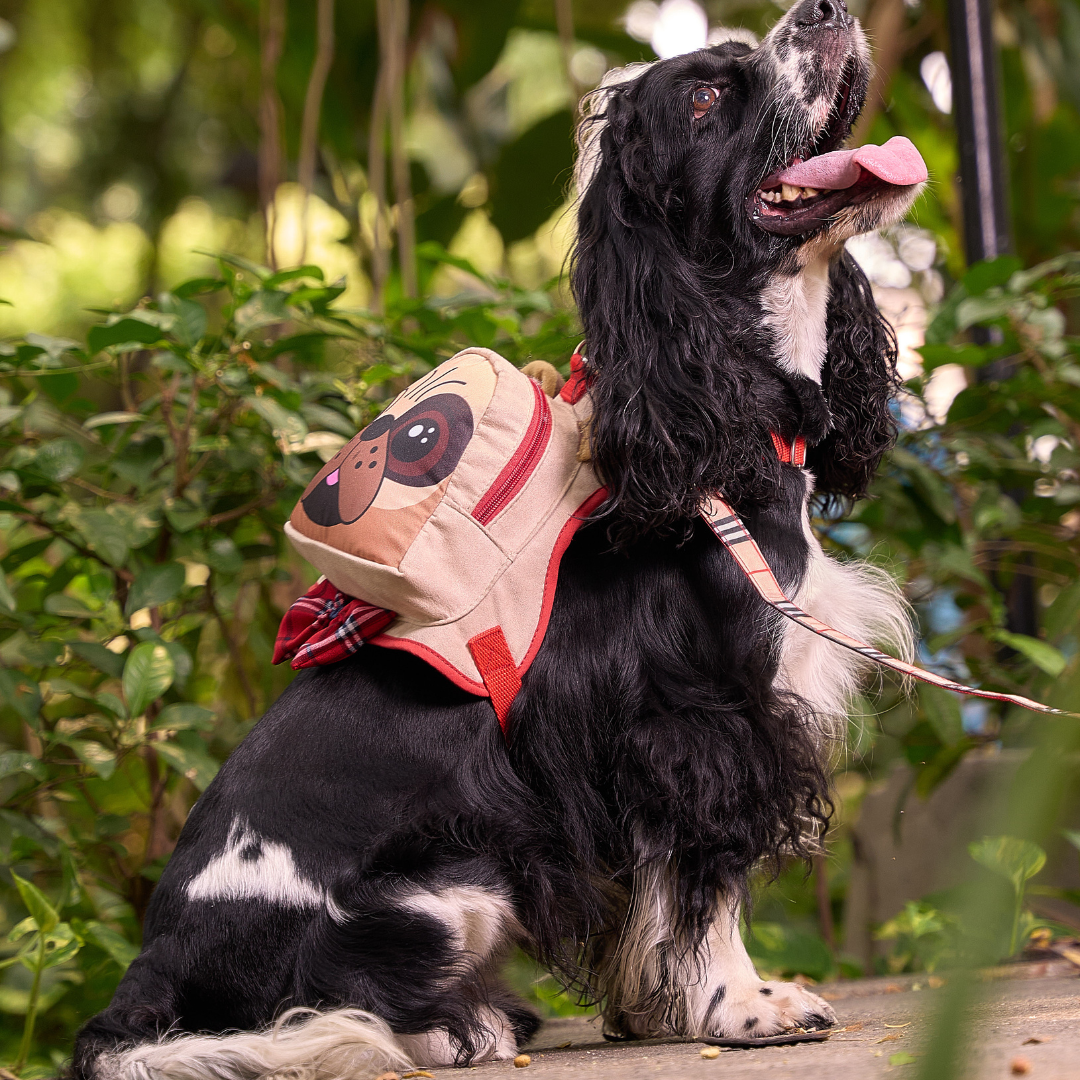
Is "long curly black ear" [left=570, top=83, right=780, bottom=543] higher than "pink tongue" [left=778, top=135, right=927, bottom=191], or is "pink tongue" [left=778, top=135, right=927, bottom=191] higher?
"pink tongue" [left=778, top=135, right=927, bottom=191]

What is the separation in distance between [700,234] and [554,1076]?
1.52m

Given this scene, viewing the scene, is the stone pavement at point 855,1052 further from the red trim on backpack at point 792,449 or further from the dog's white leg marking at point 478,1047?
the red trim on backpack at point 792,449

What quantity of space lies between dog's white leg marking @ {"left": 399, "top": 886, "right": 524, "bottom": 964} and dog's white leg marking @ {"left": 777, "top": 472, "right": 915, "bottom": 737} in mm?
659

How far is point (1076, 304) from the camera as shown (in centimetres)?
501

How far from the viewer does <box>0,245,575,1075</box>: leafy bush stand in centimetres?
246

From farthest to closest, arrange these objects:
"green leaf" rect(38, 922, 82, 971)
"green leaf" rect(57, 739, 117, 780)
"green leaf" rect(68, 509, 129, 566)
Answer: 1. "green leaf" rect(68, 509, 129, 566)
2. "green leaf" rect(57, 739, 117, 780)
3. "green leaf" rect(38, 922, 82, 971)

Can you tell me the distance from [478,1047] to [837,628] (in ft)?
3.38

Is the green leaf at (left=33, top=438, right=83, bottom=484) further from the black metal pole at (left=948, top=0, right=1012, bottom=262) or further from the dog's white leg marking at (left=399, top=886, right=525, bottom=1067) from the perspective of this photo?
the black metal pole at (left=948, top=0, right=1012, bottom=262)

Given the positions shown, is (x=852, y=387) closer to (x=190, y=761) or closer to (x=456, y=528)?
(x=456, y=528)

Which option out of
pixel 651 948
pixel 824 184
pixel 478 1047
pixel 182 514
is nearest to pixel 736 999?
pixel 651 948

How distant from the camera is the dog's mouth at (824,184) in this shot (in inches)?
79.7

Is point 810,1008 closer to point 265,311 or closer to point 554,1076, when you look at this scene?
point 554,1076

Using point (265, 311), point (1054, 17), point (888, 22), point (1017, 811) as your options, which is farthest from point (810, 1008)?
point (1054, 17)

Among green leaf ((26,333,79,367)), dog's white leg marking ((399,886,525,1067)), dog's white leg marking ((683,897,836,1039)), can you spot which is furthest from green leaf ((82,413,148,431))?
dog's white leg marking ((683,897,836,1039))
